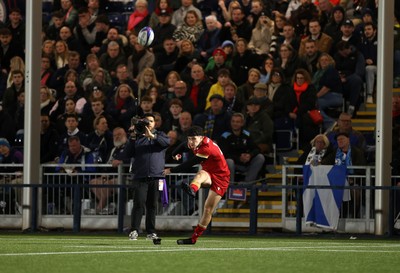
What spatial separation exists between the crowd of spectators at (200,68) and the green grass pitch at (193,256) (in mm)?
5115

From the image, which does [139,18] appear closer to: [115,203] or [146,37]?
[115,203]

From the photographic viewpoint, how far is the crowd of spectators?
23.4 meters

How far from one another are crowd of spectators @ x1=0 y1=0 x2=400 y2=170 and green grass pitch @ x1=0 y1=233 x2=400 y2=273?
16.8 feet

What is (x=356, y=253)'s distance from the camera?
51.3ft

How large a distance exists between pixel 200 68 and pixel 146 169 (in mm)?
6040

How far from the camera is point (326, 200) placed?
867 inches

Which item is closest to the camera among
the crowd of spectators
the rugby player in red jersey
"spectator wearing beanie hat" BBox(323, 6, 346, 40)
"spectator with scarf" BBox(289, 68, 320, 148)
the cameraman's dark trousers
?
the rugby player in red jersey

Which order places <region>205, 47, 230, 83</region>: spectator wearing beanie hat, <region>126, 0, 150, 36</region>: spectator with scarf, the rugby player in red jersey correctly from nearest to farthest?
the rugby player in red jersey → <region>205, 47, 230, 83</region>: spectator wearing beanie hat → <region>126, 0, 150, 36</region>: spectator with scarf

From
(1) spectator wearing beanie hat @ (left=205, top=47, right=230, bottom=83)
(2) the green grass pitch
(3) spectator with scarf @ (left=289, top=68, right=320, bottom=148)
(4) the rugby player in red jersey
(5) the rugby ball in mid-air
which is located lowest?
(2) the green grass pitch

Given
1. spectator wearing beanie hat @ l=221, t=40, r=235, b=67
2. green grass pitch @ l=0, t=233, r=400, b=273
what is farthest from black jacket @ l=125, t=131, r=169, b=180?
spectator wearing beanie hat @ l=221, t=40, r=235, b=67

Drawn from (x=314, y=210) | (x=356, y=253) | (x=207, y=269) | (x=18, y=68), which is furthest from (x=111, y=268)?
(x=18, y=68)

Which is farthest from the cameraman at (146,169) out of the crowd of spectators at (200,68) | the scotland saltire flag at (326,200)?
the crowd of spectators at (200,68)

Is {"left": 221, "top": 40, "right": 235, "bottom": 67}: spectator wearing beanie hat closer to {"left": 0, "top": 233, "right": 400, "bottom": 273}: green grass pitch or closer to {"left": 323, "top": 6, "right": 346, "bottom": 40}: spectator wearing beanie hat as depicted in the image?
{"left": 323, "top": 6, "right": 346, "bottom": 40}: spectator wearing beanie hat

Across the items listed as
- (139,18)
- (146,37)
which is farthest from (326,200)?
(139,18)
